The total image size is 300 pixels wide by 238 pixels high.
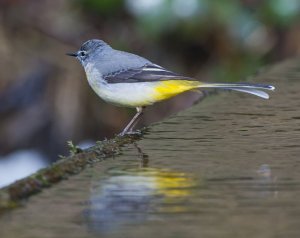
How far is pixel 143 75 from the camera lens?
207 inches

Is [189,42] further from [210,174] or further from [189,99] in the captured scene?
[210,174]

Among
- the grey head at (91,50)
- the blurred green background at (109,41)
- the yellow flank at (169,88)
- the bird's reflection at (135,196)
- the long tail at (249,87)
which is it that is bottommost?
the bird's reflection at (135,196)

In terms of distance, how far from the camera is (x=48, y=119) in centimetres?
1001

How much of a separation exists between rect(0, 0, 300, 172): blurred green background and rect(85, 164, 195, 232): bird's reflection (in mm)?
6502

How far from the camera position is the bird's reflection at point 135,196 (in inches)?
94.1

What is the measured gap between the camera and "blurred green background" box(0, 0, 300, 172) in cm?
972

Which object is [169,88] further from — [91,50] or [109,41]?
[109,41]

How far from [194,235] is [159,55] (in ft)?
28.2

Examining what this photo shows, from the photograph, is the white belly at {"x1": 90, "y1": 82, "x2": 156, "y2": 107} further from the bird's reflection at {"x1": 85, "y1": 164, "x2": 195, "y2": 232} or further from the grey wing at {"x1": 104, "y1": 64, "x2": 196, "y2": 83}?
the bird's reflection at {"x1": 85, "y1": 164, "x2": 195, "y2": 232}

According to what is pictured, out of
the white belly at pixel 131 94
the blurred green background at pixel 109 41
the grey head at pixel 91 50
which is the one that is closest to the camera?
the white belly at pixel 131 94

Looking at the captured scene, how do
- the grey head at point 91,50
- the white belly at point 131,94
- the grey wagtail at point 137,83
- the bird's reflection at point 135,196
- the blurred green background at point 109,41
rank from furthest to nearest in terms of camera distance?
the blurred green background at point 109,41 → the grey head at point 91,50 → the white belly at point 131,94 → the grey wagtail at point 137,83 → the bird's reflection at point 135,196

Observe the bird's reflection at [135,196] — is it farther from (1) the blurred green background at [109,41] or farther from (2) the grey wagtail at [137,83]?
(1) the blurred green background at [109,41]

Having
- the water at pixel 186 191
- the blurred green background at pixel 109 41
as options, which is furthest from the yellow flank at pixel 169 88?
the blurred green background at pixel 109 41

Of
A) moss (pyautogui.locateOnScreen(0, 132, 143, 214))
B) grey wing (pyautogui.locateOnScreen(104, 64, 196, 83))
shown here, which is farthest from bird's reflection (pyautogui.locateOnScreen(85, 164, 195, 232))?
grey wing (pyautogui.locateOnScreen(104, 64, 196, 83))
